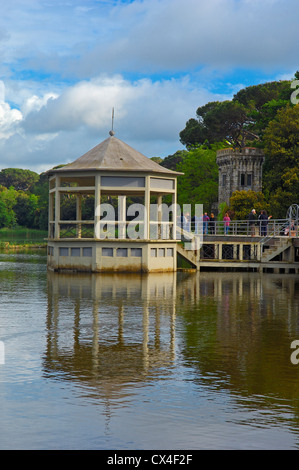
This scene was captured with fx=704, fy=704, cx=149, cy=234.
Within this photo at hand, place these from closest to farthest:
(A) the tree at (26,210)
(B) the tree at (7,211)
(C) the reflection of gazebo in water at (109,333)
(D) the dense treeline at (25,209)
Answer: (C) the reflection of gazebo in water at (109,333)
(D) the dense treeline at (25,209)
(B) the tree at (7,211)
(A) the tree at (26,210)

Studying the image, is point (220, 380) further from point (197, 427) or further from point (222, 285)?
point (222, 285)

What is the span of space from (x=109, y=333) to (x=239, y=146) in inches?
3034

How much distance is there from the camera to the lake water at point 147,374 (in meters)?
8.81

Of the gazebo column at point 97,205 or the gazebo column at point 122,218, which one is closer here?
the gazebo column at point 97,205

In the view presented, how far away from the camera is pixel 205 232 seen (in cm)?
4609

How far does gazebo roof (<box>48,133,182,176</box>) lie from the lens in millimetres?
33875

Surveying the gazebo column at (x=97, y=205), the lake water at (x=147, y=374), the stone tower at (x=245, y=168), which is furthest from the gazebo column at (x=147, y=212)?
the stone tower at (x=245, y=168)

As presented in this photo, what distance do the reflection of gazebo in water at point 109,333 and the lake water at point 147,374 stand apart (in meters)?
0.03

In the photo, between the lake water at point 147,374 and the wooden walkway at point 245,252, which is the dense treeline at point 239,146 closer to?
the wooden walkway at point 245,252

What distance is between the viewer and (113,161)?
3459cm

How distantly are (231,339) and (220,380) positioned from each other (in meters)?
4.03

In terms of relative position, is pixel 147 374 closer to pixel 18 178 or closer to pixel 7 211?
pixel 7 211

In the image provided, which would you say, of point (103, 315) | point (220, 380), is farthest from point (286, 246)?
point (220, 380)

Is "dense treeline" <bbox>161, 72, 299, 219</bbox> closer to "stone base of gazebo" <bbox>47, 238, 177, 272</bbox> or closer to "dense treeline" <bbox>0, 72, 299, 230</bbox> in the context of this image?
"dense treeline" <bbox>0, 72, 299, 230</bbox>
